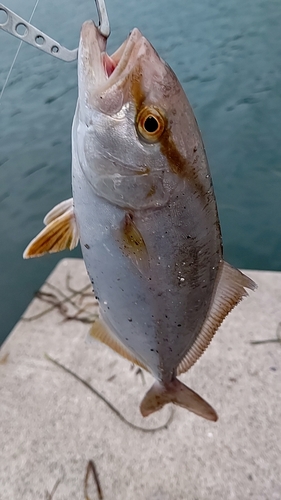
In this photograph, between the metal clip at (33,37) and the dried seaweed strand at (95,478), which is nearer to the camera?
the metal clip at (33,37)

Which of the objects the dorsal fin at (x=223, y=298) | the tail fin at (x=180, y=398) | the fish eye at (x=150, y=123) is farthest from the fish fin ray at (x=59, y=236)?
the tail fin at (x=180, y=398)

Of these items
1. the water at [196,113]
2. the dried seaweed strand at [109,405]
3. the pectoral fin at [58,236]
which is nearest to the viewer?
the pectoral fin at [58,236]

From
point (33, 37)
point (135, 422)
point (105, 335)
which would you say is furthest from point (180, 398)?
point (33, 37)

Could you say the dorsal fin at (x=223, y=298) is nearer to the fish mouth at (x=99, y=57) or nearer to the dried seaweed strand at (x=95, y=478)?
the fish mouth at (x=99, y=57)

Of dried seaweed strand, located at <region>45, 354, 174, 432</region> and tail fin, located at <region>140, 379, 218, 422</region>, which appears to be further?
dried seaweed strand, located at <region>45, 354, 174, 432</region>

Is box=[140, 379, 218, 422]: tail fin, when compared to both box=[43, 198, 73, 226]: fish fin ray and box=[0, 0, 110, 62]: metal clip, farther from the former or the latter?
box=[0, 0, 110, 62]: metal clip

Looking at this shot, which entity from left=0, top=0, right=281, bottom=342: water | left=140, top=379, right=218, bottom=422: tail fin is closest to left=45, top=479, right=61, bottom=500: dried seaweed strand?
left=140, top=379, right=218, bottom=422: tail fin

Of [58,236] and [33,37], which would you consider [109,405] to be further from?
[33,37]

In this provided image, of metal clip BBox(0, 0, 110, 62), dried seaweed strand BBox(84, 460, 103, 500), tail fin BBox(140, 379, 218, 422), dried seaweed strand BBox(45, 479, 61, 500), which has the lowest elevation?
dried seaweed strand BBox(45, 479, 61, 500)
